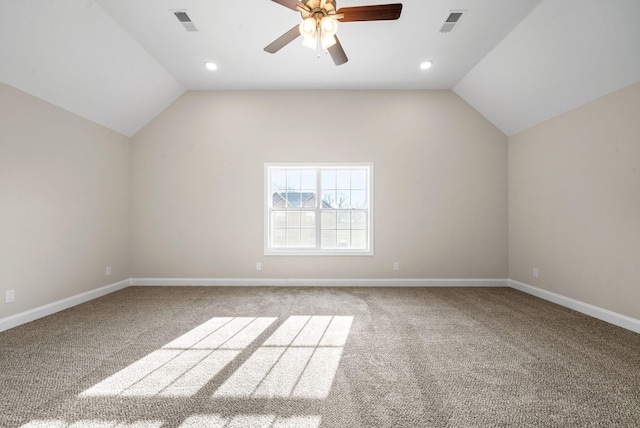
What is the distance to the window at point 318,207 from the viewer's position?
16.2 ft

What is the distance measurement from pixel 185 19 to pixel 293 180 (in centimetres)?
256

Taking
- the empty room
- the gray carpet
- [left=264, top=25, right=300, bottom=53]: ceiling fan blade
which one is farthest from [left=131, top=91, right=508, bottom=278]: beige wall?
[left=264, top=25, right=300, bottom=53]: ceiling fan blade

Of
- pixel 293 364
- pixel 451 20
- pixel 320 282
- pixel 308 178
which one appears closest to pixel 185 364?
pixel 293 364

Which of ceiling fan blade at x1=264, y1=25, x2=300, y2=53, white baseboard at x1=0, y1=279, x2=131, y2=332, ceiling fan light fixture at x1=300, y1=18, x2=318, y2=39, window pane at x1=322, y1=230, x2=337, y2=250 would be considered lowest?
white baseboard at x1=0, y1=279, x2=131, y2=332

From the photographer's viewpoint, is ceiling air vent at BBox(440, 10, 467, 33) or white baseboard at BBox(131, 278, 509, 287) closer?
ceiling air vent at BBox(440, 10, 467, 33)

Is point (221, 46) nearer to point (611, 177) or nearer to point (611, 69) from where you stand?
point (611, 69)

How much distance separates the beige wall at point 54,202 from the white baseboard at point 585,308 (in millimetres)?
A: 6208

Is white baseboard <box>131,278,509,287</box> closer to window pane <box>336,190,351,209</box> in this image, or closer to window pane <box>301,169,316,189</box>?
window pane <box>336,190,351,209</box>

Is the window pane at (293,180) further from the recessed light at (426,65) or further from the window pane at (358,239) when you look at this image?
the recessed light at (426,65)

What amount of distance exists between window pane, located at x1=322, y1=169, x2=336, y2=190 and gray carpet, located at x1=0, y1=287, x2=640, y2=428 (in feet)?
6.67

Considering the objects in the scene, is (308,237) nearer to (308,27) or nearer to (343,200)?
(343,200)

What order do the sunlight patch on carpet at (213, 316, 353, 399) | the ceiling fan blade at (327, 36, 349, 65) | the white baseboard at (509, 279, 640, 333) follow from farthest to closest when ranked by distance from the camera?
the white baseboard at (509, 279, 640, 333)
the ceiling fan blade at (327, 36, 349, 65)
the sunlight patch on carpet at (213, 316, 353, 399)

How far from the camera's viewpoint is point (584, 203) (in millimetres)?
3494

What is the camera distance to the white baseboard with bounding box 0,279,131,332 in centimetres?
301
